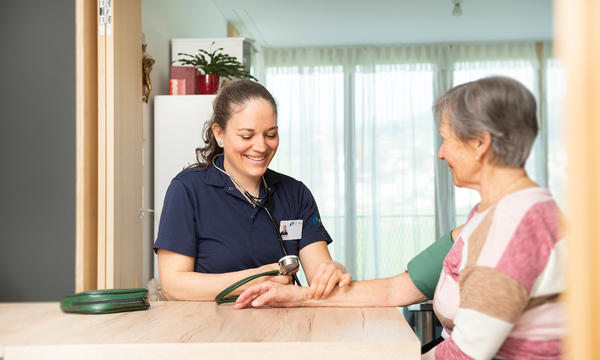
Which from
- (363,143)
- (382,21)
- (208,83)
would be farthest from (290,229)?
(363,143)

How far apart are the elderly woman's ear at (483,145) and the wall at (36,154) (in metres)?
1.10

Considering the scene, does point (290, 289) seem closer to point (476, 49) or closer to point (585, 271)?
point (585, 271)

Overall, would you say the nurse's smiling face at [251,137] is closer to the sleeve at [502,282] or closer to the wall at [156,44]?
the sleeve at [502,282]

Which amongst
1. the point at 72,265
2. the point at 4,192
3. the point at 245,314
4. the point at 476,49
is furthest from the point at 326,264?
the point at 476,49

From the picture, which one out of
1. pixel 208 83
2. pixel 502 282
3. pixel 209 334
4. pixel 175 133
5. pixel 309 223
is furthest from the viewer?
pixel 208 83

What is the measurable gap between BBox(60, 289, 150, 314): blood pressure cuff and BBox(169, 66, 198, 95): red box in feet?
7.96

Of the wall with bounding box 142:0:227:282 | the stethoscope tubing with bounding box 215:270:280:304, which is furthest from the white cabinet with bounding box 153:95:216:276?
the stethoscope tubing with bounding box 215:270:280:304

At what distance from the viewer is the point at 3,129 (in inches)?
60.4

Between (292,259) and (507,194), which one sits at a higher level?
(507,194)

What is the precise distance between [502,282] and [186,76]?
2961 mm

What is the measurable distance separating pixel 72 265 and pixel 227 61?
2.28m

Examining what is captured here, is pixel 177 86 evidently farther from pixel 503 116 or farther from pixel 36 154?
pixel 503 116

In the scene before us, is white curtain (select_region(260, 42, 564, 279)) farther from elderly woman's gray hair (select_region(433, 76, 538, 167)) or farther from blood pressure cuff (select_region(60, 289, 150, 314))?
elderly woman's gray hair (select_region(433, 76, 538, 167))

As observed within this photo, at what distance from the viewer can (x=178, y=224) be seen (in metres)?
1.69
